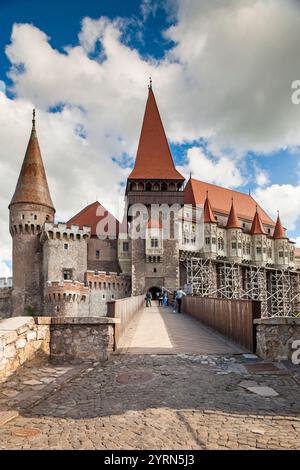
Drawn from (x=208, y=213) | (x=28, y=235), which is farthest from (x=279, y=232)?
(x=28, y=235)

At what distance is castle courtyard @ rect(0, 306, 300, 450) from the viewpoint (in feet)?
11.1

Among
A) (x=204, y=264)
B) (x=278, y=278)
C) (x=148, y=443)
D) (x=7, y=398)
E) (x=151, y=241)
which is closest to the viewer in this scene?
(x=148, y=443)

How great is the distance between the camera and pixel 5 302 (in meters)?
39.5

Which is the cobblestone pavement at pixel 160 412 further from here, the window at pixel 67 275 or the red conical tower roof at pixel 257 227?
the red conical tower roof at pixel 257 227

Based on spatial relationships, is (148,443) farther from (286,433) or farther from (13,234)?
(13,234)

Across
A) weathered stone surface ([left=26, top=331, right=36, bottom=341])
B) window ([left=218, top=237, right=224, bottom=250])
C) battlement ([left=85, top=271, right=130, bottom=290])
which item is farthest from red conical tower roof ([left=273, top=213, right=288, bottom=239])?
weathered stone surface ([left=26, top=331, right=36, bottom=341])

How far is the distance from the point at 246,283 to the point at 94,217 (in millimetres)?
21061

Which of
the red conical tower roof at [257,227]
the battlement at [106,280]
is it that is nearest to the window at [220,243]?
the red conical tower roof at [257,227]

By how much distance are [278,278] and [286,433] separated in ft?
166

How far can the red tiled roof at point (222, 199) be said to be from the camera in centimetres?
4994

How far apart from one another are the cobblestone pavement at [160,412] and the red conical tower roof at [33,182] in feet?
117

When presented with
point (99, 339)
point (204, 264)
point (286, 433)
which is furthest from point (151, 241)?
point (286, 433)

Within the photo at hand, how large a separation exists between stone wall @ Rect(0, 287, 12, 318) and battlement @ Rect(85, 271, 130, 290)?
9.03 meters

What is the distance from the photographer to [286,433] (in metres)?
3.50
